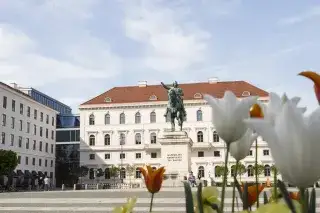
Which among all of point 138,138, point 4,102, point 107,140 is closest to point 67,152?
point 107,140

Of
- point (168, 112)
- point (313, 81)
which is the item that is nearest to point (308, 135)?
point (313, 81)

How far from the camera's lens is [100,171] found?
6906 cm

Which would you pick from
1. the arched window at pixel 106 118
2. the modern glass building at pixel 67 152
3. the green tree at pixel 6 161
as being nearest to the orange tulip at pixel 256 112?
the green tree at pixel 6 161

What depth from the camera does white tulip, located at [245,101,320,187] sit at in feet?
3.10

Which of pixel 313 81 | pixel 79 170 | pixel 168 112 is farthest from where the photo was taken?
pixel 79 170

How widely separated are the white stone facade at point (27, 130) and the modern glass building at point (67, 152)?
139cm

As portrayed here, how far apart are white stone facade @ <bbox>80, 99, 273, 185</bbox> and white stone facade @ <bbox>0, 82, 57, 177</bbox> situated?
17.8 ft

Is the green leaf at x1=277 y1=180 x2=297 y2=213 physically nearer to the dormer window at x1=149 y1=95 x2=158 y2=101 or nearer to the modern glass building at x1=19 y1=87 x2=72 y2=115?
the dormer window at x1=149 y1=95 x2=158 y2=101

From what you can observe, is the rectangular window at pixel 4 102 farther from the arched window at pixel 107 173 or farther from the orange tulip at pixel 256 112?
the orange tulip at pixel 256 112

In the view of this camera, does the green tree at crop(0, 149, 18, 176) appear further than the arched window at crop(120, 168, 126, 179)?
No

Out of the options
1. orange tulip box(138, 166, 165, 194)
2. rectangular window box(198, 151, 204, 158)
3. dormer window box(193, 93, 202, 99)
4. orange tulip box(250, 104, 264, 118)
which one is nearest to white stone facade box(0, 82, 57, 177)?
dormer window box(193, 93, 202, 99)

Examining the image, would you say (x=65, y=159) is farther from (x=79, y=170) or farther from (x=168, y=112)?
(x=168, y=112)

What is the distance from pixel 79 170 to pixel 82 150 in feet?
13.1

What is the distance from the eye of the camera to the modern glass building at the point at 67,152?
72938 mm
